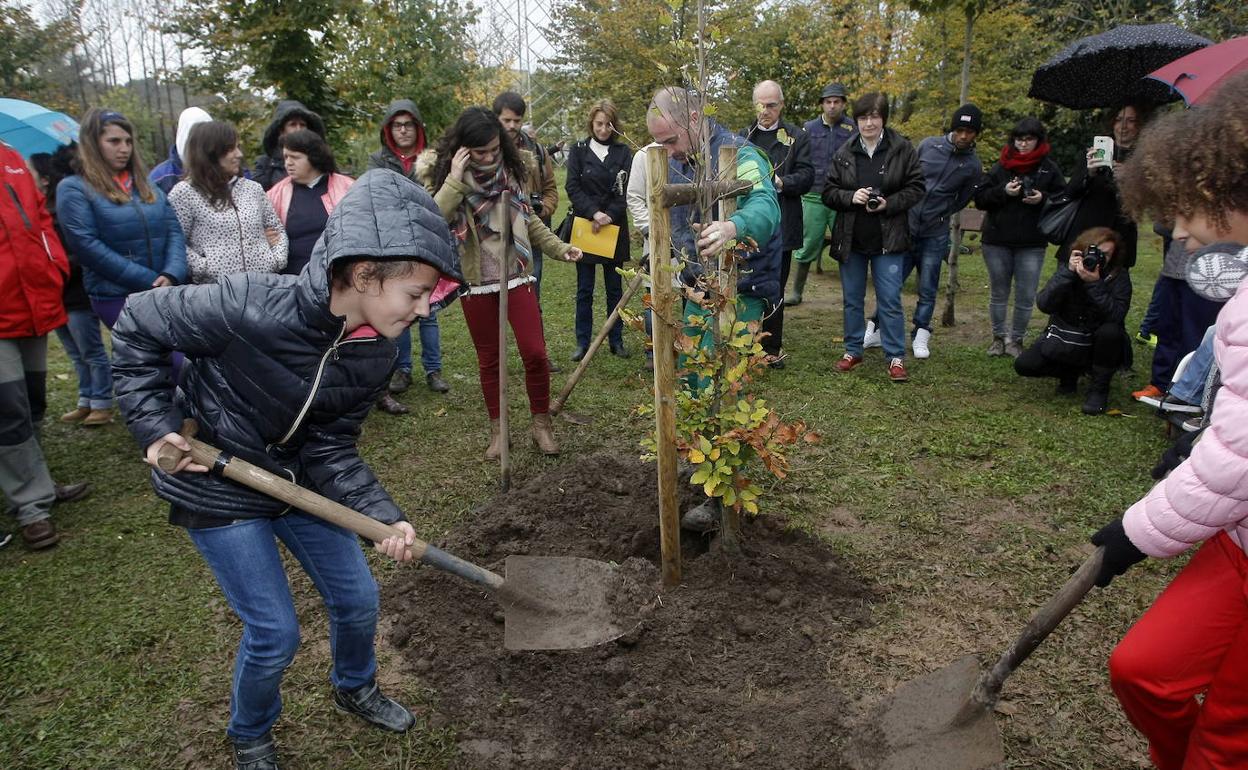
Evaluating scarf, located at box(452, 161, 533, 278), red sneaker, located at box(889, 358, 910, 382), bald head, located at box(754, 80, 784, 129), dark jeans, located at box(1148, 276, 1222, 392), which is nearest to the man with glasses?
scarf, located at box(452, 161, 533, 278)

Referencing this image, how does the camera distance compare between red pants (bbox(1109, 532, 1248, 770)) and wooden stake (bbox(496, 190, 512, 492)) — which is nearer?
red pants (bbox(1109, 532, 1248, 770))

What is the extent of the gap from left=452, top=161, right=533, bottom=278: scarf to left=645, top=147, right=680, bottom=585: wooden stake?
5.64 feet

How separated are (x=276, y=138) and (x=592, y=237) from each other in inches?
96.7

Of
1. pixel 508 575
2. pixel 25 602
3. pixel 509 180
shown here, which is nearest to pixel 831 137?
pixel 509 180

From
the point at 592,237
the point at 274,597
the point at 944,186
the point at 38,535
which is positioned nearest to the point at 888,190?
the point at 944,186

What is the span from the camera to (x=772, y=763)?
249cm

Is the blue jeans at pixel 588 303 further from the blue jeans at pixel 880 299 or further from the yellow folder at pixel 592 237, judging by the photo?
the blue jeans at pixel 880 299

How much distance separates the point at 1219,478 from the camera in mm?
1753

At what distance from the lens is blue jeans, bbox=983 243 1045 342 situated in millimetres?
6562

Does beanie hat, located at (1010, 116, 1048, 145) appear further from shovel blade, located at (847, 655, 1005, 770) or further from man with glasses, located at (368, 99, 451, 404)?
shovel blade, located at (847, 655, 1005, 770)

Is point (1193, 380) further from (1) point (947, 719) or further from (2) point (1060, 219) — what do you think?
(1) point (947, 719)

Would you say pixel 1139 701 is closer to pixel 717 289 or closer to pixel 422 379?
pixel 717 289

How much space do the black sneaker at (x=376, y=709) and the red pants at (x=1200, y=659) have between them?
7.19 ft

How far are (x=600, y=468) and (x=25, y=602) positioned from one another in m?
2.84
